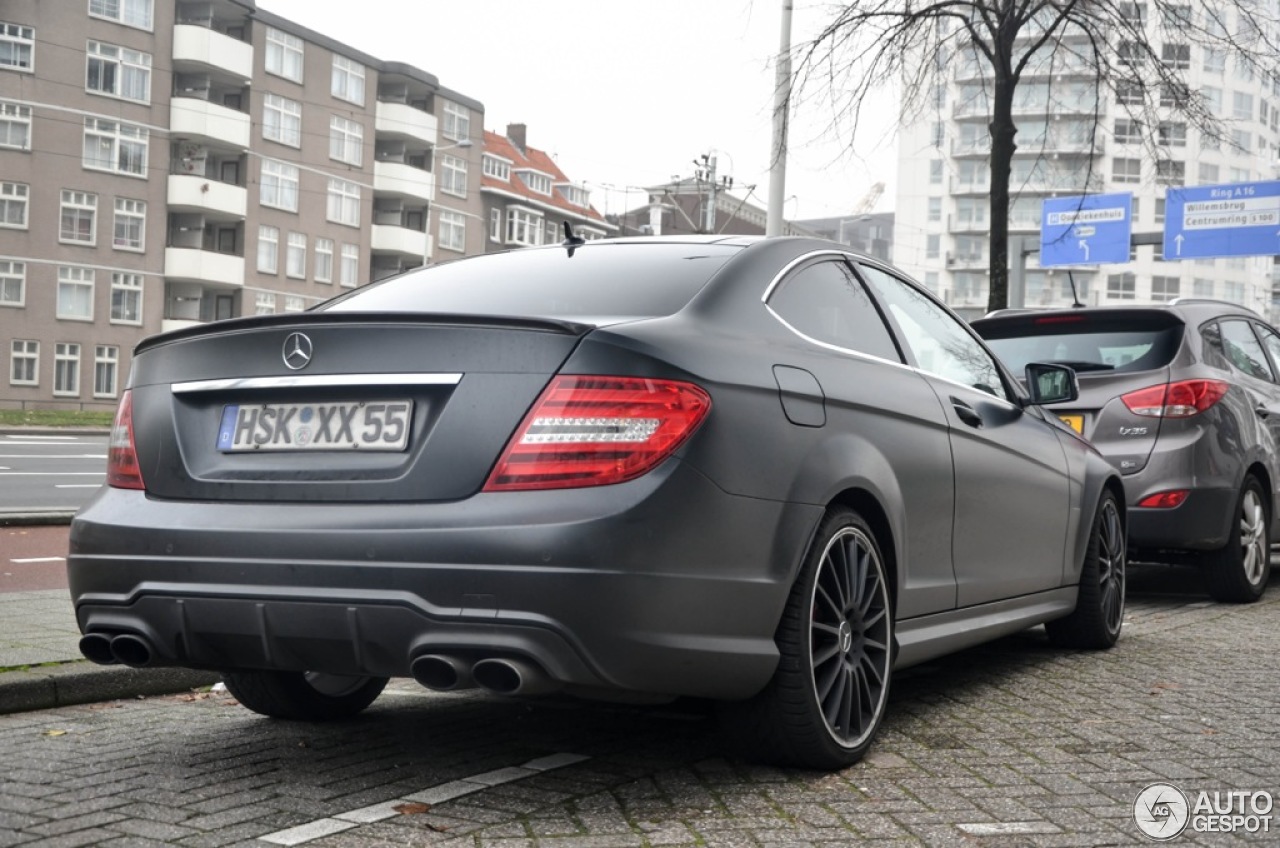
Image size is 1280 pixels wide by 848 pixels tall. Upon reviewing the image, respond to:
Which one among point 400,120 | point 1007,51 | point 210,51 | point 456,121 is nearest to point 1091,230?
point 1007,51

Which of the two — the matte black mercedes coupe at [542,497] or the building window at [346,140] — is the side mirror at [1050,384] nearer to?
the matte black mercedes coupe at [542,497]

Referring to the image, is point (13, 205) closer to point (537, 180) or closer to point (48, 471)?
point (48, 471)

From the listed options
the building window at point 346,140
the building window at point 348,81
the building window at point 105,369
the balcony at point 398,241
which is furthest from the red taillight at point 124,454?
the balcony at point 398,241

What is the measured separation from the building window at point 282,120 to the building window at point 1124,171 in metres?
64.6

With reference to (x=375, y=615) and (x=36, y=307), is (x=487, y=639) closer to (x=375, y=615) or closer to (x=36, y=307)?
(x=375, y=615)

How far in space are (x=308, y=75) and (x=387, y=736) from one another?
2224 inches

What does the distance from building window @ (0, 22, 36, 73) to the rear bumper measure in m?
48.0

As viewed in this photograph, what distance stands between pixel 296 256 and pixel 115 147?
9760mm

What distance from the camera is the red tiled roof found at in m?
74.9

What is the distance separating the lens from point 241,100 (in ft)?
180

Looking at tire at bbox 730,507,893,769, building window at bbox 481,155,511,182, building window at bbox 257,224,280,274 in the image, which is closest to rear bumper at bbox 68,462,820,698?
tire at bbox 730,507,893,769

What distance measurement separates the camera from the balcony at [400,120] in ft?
206

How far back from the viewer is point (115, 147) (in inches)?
1966

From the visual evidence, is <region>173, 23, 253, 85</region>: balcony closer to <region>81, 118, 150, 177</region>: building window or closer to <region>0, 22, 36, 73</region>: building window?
<region>81, 118, 150, 177</region>: building window
